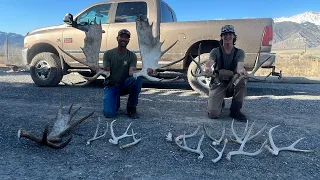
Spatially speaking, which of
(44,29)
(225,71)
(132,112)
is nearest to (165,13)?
(44,29)

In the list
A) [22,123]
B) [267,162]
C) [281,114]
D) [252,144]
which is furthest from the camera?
[281,114]

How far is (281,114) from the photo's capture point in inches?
252

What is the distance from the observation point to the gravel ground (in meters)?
3.48

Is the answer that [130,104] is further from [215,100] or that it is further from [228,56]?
[228,56]

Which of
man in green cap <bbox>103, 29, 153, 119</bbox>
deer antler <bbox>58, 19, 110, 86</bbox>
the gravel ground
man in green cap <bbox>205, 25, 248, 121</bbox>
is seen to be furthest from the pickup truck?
deer antler <bbox>58, 19, 110, 86</bbox>

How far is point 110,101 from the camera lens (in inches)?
224

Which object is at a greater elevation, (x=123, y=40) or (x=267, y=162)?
(x=123, y=40)

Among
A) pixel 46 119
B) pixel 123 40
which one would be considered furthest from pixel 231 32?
pixel 46 119

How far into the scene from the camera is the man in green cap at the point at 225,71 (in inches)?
218

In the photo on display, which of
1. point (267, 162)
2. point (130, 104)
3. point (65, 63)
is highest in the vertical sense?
point (65, 63)

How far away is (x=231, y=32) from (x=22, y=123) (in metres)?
3.63

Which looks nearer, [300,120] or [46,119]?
[46,119]

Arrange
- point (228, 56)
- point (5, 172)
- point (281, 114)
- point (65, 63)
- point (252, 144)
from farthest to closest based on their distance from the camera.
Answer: point (65, 63) → point (281, 114) → point (228, 56) → point (252, 144) → point (5, 172)

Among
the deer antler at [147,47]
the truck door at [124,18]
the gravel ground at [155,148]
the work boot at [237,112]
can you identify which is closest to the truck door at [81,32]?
the truck door at [124,18]
